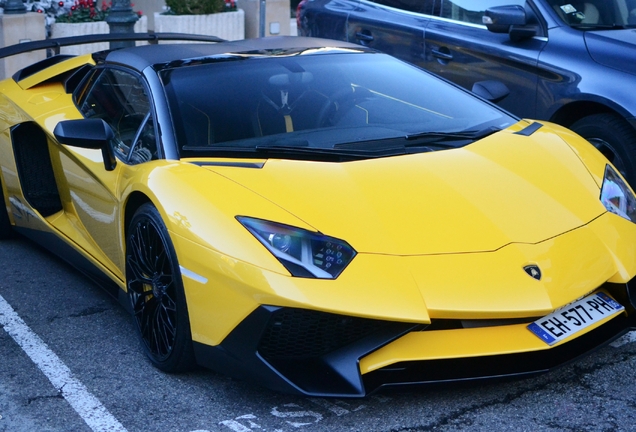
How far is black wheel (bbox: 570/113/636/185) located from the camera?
5023 millimetres

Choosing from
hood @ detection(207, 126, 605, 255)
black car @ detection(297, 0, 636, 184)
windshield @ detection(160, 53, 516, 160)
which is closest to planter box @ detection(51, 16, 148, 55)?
black car @ detection(297, 0, 636, 184)

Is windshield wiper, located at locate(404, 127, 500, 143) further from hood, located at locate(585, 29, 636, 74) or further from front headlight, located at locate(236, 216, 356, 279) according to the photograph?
hood, located at locate(585, 29, 636, 74)

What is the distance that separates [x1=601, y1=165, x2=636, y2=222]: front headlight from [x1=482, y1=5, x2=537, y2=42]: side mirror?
1996mm

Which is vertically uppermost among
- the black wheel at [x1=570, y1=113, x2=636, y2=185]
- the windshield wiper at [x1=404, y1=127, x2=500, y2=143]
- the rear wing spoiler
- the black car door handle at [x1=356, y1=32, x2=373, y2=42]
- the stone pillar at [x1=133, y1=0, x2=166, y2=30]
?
the rear wing spoiler

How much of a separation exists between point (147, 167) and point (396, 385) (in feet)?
4.62

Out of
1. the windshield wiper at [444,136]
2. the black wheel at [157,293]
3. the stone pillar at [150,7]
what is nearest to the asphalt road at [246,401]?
the black wheel at [157,293]

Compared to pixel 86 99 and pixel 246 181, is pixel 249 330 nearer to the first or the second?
pixel 246 181

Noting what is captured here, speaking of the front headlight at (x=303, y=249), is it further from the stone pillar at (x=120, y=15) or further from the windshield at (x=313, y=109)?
the stone pillar at (x=120, y=15)

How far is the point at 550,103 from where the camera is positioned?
5512 millimetres

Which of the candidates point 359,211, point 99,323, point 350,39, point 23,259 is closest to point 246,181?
point 359,211

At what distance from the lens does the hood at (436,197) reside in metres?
3.17

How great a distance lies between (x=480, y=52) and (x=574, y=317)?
3.15 meters

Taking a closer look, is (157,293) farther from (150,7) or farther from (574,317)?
(150,7)

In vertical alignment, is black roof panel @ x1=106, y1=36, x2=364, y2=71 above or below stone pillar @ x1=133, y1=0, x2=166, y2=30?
above
